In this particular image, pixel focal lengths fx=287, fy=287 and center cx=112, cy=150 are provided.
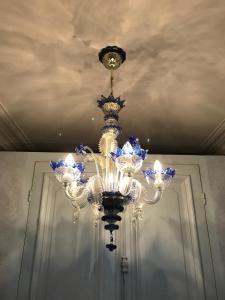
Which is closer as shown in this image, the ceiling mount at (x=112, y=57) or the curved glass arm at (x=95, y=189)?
the curved glass arm at (x=95, y=189)

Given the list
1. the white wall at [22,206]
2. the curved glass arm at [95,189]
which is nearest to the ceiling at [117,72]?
Answer: the white wall at [22,206]

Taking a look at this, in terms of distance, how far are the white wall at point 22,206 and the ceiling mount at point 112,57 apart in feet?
2.59

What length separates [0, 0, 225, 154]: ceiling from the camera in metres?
1.30

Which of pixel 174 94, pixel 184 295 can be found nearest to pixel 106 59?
pixel 174 94

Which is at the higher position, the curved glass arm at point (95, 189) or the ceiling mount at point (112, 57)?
the ceiling mount at point (112, 57)

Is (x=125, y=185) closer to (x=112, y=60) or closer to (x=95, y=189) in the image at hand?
(x=95, y=189)

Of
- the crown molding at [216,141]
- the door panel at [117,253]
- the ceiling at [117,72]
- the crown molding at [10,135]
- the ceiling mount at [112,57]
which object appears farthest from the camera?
the crown molding at [216,141]

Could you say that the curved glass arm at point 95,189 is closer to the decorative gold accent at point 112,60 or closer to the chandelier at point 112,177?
the chandelier at point 112,177

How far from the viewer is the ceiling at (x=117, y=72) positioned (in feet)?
4.26

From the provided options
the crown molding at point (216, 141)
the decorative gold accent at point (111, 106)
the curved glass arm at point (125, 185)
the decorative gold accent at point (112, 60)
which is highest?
the decorative gold accent at point (112, 60)

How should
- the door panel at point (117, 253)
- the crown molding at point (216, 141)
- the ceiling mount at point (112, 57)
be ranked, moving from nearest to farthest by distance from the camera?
the ceiling mount at point (112, 57) < the door panel at point (117, 253) < the crown molding at point (216, 141)

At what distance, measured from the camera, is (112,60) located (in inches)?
59.5

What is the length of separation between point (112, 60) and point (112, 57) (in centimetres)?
2

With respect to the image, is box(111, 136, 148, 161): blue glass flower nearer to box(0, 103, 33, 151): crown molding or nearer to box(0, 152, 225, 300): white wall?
box(0, 152, 225, 300): white wall
